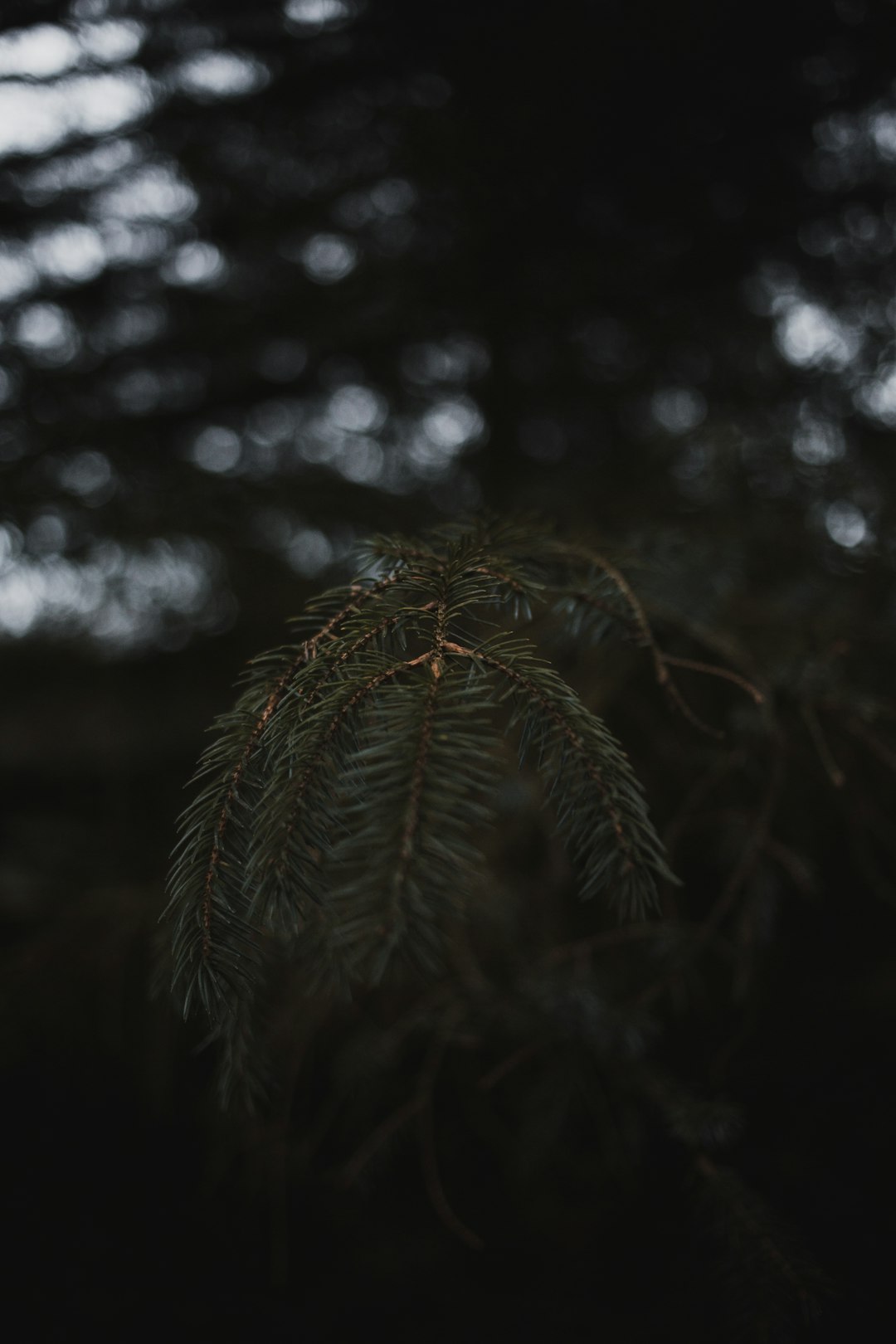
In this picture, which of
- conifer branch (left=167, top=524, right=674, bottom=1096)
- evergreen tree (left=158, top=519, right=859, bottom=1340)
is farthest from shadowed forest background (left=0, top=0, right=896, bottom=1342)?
conifer branch (left=167, top=524, right=674, bottom=1096)

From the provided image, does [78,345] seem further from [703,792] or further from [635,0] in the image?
[703,792]

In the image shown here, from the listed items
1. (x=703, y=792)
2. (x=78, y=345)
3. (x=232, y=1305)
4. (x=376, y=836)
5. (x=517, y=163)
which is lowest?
(x=232, y=1305)

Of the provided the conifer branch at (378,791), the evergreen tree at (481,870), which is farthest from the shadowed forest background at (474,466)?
the conifer branch at (378,791)

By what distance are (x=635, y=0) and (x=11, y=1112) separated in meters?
3.13

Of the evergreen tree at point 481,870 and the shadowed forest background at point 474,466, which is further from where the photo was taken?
the shadowed forest background at point 474,466

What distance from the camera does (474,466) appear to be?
1923 mm

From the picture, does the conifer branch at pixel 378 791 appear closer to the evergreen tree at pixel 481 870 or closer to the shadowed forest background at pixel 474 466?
the evergreen tree at pixel 481 870

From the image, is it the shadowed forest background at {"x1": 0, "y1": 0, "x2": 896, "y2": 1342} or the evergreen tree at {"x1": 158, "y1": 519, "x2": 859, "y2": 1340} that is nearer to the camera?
the evergreen tree at {"x1": 158, "y1": 519, "x2": 859, "y2": 1340}

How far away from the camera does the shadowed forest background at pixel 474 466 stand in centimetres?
117

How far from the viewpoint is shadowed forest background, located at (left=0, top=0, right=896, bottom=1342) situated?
117 cm

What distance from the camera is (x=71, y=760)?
9.27 feet

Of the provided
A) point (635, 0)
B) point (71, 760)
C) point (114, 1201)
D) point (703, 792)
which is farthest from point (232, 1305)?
point (635, 0)

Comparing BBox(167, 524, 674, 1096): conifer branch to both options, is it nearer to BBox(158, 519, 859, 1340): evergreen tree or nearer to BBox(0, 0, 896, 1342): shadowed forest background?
BBox(158, 519, 859, 1340): evergreen tree

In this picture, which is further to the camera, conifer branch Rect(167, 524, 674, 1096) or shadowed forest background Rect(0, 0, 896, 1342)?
shadowed forest background Rect(0, 0, 896, 1342)
